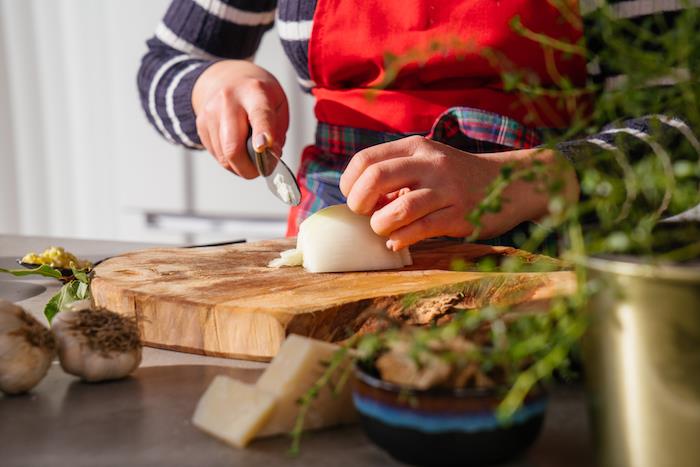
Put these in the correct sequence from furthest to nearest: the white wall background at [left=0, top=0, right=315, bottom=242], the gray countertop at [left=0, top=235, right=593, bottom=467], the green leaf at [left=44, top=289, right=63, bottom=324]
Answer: the white wall background at [left=0, top=0, right=315, bottom=242] → the green leaf at [left=44, top=289, right=63, bottom=324] → the gray countertop at [left=0, top=235, right=593, bottom=467]

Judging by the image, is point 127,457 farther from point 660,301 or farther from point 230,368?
point 660,301

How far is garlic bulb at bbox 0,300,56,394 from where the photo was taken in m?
0.64

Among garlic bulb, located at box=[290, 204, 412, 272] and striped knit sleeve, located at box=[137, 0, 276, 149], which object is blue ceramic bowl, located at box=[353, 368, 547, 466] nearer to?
garlic bulb, located at box=[290, 204, 412, 272]

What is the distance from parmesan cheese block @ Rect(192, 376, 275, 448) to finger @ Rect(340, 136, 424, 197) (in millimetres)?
481

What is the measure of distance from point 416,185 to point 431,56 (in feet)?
0.84

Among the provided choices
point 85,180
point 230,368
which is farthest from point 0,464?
point 85,180

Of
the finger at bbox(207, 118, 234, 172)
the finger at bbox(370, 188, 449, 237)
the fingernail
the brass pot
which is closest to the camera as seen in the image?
the brass pot

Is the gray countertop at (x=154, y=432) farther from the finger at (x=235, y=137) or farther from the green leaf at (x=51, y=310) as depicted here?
the finger at (x=235, y=137)

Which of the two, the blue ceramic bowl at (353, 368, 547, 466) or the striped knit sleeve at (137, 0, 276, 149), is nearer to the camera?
the blue ceramic bowl at (353, 368, 547, 466)

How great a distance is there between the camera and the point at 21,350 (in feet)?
2.14

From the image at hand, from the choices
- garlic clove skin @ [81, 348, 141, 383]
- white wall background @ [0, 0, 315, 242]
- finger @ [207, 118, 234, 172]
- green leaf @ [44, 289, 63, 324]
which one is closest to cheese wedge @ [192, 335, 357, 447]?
garlic clove skin @ [81, 348, 141, 383]

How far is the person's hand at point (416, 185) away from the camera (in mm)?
1011

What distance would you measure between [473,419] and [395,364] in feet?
0.19

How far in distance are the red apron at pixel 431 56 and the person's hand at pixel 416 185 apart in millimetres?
187
